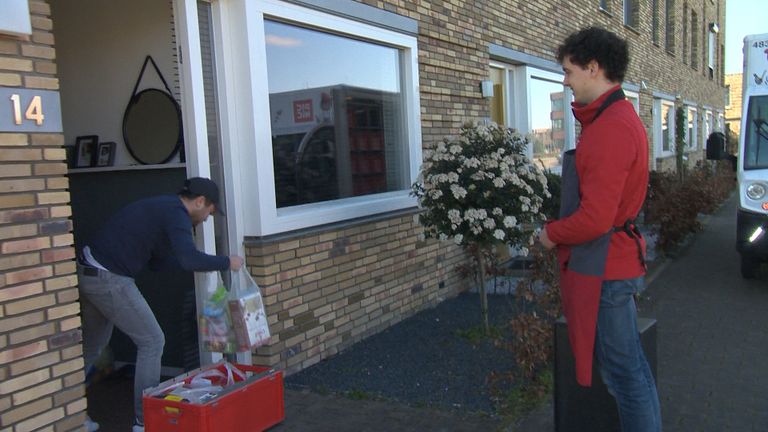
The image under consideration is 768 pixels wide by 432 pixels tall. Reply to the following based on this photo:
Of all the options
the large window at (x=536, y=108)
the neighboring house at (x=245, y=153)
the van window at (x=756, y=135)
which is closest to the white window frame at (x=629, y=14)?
the large window at (x=536, y=108)

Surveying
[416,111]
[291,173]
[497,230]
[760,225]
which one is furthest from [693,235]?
[291,173]

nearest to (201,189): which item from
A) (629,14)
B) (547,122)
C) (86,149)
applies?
(86,149)

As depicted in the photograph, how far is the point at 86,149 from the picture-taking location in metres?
5.34

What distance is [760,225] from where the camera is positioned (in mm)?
7227

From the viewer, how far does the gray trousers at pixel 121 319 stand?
365cm

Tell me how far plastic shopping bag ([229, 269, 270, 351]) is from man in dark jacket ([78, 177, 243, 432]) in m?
0.18

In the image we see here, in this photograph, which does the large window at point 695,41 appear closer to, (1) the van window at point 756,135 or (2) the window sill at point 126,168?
(1) the van window at point 756,135

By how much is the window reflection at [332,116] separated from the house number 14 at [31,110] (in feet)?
6.69

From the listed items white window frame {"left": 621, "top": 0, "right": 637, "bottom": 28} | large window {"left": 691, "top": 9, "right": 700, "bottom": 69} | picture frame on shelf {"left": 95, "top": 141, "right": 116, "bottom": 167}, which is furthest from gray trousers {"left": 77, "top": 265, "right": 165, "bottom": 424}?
large window {"left": 691, "top": 9, "right": 700, "bottom": 69}

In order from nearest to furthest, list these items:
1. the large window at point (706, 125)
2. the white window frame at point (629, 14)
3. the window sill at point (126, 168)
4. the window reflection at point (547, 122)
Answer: the window sill at point (126, 168), the window reflection at point (547, 122), the white window frame at point (629, 14), the large window at point (706, 125)

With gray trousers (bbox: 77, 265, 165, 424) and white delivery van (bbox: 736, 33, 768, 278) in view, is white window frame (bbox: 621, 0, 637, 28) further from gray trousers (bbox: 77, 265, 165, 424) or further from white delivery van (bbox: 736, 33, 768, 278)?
gray trousers (bbox: 77, 265, 165, 424)

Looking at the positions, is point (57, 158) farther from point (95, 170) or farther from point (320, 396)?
point (320, 396)

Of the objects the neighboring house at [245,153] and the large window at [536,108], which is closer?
the neighboring house at [245,153]

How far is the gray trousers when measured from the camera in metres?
3.65
